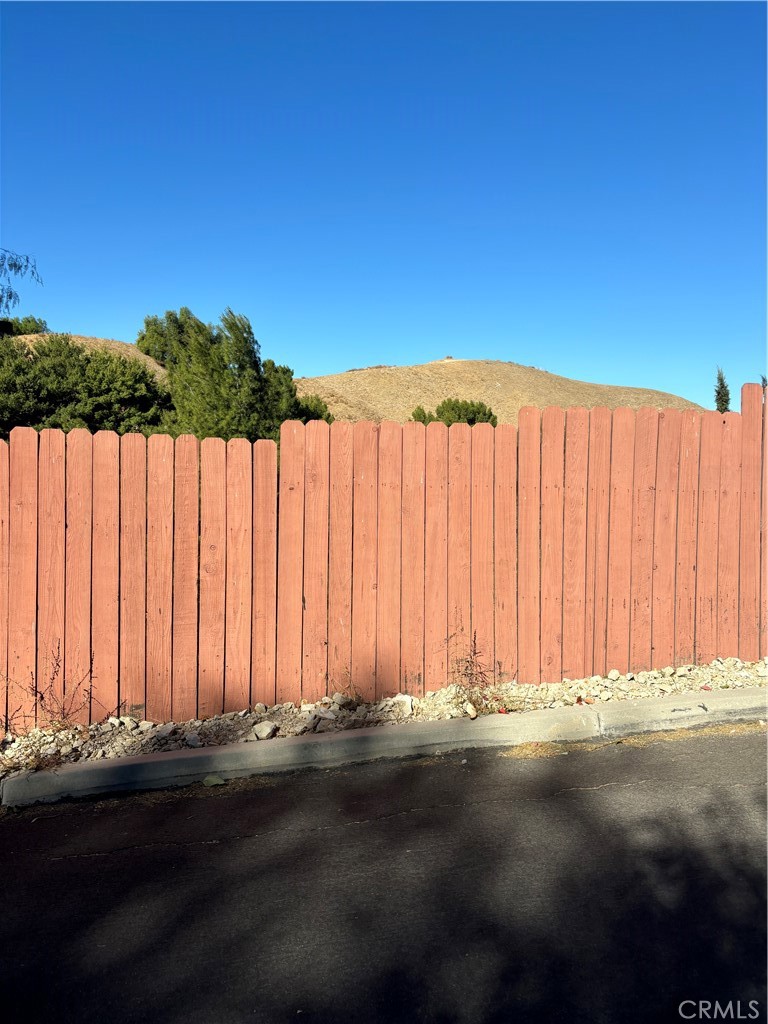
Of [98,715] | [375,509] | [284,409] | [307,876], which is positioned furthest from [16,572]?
[284,409]

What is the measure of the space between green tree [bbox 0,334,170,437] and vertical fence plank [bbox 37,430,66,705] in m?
13.8

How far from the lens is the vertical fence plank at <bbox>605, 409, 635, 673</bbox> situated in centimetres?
544

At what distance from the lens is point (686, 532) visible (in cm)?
562

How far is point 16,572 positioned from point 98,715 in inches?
41.5

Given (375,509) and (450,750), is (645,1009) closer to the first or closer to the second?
(450,750)

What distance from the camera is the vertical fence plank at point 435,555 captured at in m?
5.07

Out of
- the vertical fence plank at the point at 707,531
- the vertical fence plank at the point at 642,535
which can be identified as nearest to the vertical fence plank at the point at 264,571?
the vertical fence plank at the point at 642,535

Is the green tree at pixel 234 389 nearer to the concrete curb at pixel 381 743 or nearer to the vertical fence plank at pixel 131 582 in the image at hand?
the vertical fence plank at pixel 131 582

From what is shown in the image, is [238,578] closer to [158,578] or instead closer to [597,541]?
[158,578]

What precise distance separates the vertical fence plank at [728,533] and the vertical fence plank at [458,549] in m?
2.21

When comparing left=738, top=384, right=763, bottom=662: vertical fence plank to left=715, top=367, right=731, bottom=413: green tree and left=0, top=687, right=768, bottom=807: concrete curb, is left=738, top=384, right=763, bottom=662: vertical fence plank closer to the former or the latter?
left=0, top=687, right=768, bottom=807: concrete curb

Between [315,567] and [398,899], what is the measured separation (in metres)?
2.42

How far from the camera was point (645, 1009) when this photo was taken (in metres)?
2.24

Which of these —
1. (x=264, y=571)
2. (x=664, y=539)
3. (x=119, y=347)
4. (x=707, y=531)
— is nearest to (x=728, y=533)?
(x=707, y=531)
